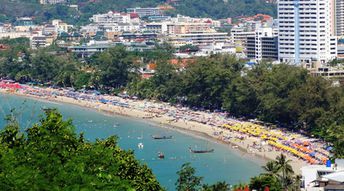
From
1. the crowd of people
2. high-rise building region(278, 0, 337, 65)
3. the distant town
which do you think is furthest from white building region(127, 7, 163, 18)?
the crowd of people

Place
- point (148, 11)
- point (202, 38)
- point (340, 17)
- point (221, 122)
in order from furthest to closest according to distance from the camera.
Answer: point (148, 11) → point (202, 38) → point (340, 17) → point (221, 122)

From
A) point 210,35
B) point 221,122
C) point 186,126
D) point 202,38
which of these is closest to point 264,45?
point 210,35

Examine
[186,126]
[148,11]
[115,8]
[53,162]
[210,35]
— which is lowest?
[186,126]

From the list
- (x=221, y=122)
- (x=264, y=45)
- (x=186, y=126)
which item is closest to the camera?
(x=221, y=122)

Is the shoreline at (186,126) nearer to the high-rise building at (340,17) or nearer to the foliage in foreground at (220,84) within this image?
the foliage in foreground at (220,84)

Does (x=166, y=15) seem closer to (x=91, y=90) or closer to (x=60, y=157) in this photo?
(x=91, y=90)

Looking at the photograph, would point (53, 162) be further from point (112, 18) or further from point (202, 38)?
point (112, 18)

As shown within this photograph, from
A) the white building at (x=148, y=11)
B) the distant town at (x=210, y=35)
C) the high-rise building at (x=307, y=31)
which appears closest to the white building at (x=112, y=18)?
the distant town at (x=210, y=35)

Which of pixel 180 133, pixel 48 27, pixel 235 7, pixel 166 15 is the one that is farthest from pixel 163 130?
pixel 235 7
